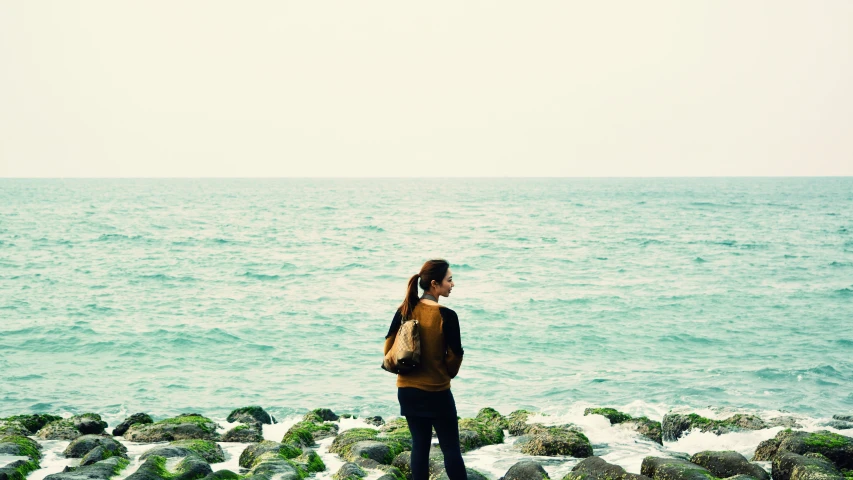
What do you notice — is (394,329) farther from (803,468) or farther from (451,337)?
(803,468)

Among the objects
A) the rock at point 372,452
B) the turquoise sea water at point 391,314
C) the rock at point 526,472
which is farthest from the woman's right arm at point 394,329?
the turquoise sea water at point 391,314

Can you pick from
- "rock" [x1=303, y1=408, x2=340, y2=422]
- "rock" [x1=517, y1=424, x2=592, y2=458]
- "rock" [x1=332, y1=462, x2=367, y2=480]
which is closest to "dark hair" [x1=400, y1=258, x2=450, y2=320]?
"rock" [x1=332, y1=462, x2=367, y2=480]

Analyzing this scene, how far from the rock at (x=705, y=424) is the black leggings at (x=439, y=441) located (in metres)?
7.39

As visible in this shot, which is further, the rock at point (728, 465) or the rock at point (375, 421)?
the rock at point (375, 421)

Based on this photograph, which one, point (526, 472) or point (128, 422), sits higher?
point (526, 472)

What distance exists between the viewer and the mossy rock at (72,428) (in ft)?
37.8

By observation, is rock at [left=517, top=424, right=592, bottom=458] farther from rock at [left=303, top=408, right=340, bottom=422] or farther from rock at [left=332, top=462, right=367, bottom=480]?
rock at [left=303, top=408, right=340, bottom=422]

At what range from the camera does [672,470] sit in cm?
838

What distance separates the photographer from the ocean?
16516 mm

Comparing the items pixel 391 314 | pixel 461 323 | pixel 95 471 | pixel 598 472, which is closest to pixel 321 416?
pixel 95 471

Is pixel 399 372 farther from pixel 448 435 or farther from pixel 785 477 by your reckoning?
pixel 785 477

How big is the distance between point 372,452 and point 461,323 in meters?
14.8

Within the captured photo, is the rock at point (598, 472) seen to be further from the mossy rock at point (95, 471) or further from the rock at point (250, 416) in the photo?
the rock at point (250, 416)

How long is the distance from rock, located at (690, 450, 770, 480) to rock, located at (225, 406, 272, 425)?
8.10m
